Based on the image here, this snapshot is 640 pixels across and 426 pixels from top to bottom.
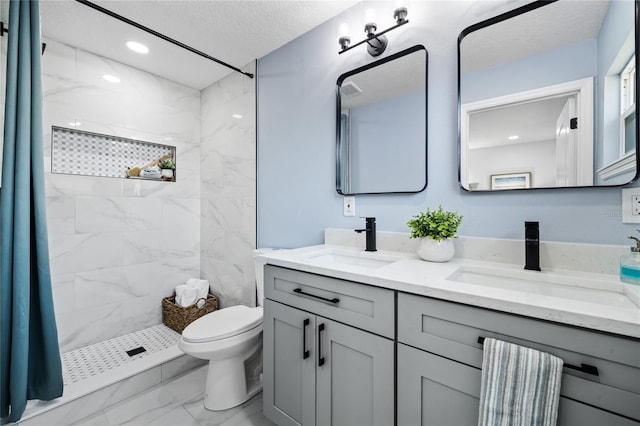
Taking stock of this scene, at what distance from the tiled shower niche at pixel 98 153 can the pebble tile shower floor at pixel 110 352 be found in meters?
1.39

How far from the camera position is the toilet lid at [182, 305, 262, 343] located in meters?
1.59

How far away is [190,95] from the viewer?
2.85 m

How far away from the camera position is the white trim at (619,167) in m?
0.97

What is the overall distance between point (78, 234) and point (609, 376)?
9.86 ft

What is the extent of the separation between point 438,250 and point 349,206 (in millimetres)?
653

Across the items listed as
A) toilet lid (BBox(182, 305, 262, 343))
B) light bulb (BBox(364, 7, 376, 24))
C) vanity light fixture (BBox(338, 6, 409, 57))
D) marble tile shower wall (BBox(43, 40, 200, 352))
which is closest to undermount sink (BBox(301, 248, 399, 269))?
toilet lid (BBox(182, 305, 262, 343))

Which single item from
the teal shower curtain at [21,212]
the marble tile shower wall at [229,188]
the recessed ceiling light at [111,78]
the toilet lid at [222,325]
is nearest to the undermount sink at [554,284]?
the toilet lid at [222,325]

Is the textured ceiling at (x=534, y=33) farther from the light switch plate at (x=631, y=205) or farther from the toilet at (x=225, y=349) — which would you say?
the toilet at (x=225, y=349)

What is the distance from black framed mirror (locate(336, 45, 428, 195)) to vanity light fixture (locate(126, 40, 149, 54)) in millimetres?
1608

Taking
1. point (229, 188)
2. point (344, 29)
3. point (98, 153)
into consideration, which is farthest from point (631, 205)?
point (98, 153)

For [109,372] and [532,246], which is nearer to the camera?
[532,246]

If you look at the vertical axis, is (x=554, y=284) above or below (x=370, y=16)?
below

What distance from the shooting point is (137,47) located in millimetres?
2172

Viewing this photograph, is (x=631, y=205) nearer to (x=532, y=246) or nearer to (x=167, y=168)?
(x=532, y=246)
